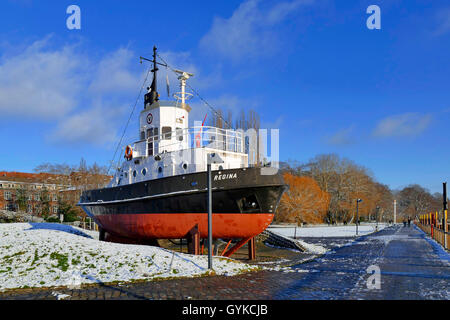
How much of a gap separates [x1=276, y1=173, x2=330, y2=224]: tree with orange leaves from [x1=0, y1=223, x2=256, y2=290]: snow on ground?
40.6 m

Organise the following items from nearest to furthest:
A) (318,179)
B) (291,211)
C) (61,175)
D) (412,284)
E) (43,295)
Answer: (43,295), (412,284), (291,211), (61,175), (318,179)

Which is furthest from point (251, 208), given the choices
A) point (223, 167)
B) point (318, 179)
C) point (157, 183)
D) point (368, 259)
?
point (318, 179)

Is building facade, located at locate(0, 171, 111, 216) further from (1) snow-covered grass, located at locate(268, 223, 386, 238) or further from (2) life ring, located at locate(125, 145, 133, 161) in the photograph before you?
(2) life ring, located at locate(125, 145, 133, 161)

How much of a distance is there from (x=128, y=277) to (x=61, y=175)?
57.3 metres

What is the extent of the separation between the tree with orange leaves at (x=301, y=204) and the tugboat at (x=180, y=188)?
35.2 metres

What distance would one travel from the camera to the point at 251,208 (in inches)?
588

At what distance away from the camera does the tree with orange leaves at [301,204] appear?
2053 inches

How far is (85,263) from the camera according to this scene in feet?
37.0

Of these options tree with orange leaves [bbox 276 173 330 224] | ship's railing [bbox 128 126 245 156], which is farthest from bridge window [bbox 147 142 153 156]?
tree with orange leaves [bbox 276 173 330 224]

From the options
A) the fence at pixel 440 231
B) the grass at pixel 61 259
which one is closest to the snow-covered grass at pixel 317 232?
the fence at pixel 440 231

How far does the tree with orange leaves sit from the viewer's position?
52.2 meters

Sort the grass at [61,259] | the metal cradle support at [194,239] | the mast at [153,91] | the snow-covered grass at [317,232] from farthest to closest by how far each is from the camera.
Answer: the snow-covered grass at [317,232]
the mast at [153,91]
the metal cradle support at [194,239]
the grass at [61,259]

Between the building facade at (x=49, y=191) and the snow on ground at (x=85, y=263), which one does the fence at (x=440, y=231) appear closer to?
the snow on ground at (x=85, y=263)
